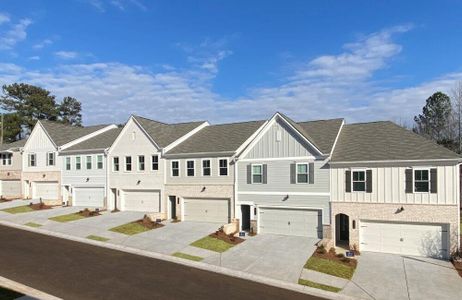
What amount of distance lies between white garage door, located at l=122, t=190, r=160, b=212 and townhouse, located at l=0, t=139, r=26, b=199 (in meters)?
15.1

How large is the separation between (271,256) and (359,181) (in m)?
7.65

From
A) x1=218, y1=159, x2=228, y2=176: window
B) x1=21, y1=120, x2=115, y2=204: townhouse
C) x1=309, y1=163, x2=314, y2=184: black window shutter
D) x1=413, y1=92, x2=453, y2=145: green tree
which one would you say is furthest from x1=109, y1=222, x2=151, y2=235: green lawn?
x1=413, y1=92, x2=453, y2=145: green tree

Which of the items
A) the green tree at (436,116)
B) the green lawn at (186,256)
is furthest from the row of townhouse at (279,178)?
the green tree at (436,116)

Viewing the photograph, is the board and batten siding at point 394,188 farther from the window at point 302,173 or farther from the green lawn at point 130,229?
the green lawn at point 130,229

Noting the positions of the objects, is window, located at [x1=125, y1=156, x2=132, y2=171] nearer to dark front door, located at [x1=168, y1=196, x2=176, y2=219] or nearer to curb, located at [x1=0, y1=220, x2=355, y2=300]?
dark front door, located at [x1=168, y1=196, x2=176, y2=219]

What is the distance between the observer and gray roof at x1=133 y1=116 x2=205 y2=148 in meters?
32.4

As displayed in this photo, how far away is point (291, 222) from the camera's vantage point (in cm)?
2570

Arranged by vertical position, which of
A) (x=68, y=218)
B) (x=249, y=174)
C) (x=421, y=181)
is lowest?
(x=68, y=218)

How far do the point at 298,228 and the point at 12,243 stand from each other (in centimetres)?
1789

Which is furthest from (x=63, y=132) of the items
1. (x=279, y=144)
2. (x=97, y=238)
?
(x=279, y=144)

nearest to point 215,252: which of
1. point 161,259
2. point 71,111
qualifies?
point 161,259

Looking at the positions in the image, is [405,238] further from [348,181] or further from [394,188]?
[348,181]

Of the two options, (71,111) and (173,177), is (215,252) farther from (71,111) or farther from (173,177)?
(71,111)

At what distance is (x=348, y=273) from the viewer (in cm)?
1844
